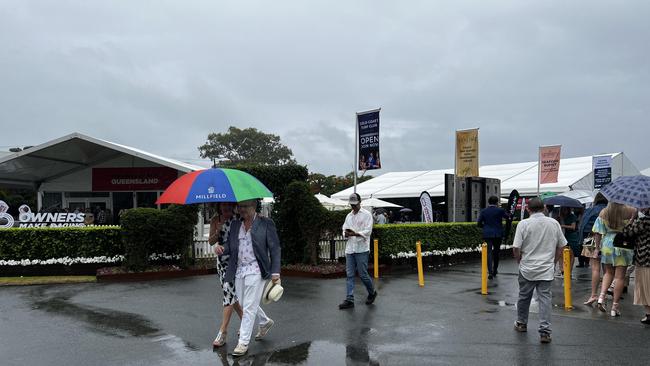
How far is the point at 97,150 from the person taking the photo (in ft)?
74.9

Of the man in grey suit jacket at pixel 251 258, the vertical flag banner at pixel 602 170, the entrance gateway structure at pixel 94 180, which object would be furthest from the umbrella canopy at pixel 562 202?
the vertical flag banner at pixel 602 170

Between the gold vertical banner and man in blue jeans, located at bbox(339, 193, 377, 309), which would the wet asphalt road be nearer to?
man in blue jeans, located at bbox(339, 193, 377, 309)

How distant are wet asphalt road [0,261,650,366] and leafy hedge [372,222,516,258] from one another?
2.67 meters

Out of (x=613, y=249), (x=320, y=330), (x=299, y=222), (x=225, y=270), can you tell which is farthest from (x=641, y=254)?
(x=299, y=222)

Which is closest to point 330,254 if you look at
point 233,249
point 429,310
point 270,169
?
point 270,169

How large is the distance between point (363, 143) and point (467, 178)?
5.54m

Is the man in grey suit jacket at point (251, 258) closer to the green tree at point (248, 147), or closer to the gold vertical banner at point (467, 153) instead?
the gold vertical banner at point (467, 153)

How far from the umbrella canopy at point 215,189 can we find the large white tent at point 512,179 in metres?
27.0

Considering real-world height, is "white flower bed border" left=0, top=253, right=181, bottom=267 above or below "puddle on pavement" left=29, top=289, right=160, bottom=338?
above

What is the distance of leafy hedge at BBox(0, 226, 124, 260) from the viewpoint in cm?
1252

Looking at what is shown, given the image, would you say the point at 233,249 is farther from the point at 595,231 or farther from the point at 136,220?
the point at 136,220

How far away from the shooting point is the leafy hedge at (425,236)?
13.0m

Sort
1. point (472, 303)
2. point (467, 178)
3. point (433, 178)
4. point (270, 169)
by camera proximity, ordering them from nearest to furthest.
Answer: point (472, 303), point (270, 169), point (467, 178), point (433, 178)

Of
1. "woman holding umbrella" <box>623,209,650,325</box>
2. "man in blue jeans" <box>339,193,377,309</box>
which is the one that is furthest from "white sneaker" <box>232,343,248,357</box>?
"woman holding umbrella" <box>623,209,650,325</box>
